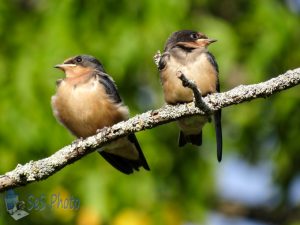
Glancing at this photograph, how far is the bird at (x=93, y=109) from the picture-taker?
6.30m

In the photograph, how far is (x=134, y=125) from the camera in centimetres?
519

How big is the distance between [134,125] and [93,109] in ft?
3.99

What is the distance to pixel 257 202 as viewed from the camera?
12.3 metres

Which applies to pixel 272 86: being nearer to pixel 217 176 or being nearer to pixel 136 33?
pixel 136 33

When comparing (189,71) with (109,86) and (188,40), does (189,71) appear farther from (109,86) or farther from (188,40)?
(109,86)

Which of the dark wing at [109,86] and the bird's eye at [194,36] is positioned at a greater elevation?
the bird's eye at [194,36]

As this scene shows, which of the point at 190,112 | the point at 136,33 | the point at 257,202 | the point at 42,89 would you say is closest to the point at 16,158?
the point at 42,89

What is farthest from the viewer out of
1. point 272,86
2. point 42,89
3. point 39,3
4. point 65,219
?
point 39,3

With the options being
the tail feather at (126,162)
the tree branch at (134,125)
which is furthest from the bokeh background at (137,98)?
the tree branch at (134,125)

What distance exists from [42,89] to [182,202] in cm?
205

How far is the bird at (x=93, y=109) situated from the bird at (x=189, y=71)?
354mm

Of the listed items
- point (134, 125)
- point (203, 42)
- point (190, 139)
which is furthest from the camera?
point (190, 139)

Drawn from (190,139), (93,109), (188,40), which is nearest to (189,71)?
(188,40)

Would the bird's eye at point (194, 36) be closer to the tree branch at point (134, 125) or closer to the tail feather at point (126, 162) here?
the tail feather at point (126, 162)
